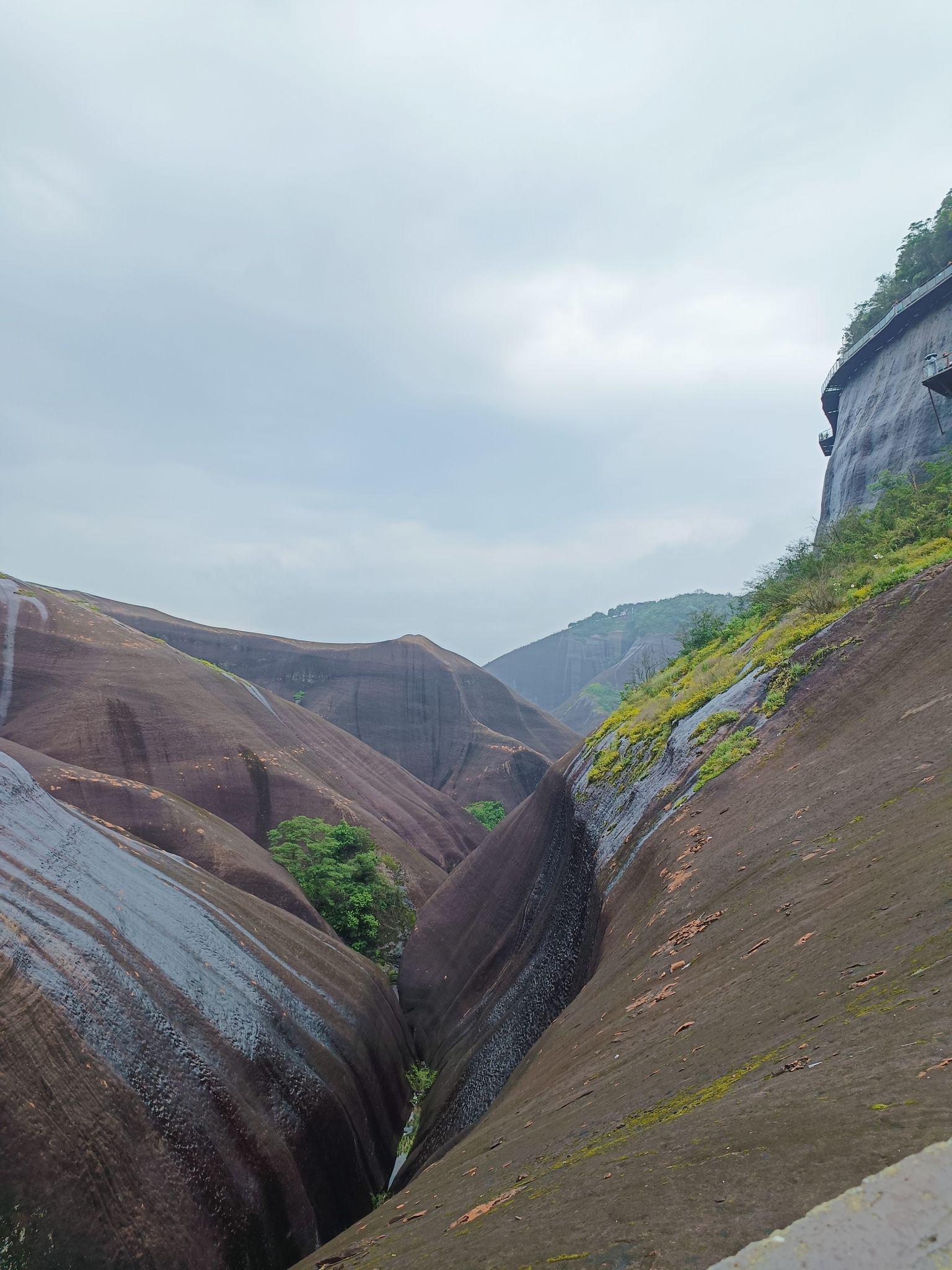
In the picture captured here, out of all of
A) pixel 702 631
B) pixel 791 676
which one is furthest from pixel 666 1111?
pixel 702 631

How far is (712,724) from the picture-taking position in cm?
1125

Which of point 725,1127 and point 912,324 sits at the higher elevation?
point 912,324

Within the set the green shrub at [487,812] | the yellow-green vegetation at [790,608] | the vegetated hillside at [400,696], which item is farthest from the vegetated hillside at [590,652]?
the yellow-green vegetation at [790,608]

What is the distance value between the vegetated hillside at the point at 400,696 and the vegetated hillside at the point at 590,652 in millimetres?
56865

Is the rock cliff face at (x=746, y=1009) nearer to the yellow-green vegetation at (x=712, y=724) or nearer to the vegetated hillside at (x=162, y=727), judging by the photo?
the yellow-green vegetation at (x=712, y=724)

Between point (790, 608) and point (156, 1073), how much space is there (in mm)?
13420

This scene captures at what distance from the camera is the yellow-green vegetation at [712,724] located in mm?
11023

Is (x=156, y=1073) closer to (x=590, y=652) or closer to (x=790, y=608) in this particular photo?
(x=790, y=608)

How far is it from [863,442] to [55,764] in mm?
39250

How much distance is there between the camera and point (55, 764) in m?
22.0

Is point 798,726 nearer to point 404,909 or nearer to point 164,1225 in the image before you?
point 164,1225

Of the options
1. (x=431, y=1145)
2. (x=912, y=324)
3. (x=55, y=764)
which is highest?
(x=912, y=324)

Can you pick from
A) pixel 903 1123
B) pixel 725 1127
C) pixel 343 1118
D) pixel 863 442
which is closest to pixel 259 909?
pixel 343 1118

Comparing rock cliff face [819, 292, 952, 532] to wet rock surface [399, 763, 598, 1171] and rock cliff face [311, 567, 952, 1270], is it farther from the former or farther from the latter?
rock cliff face [311, 567, 952, 1270]
